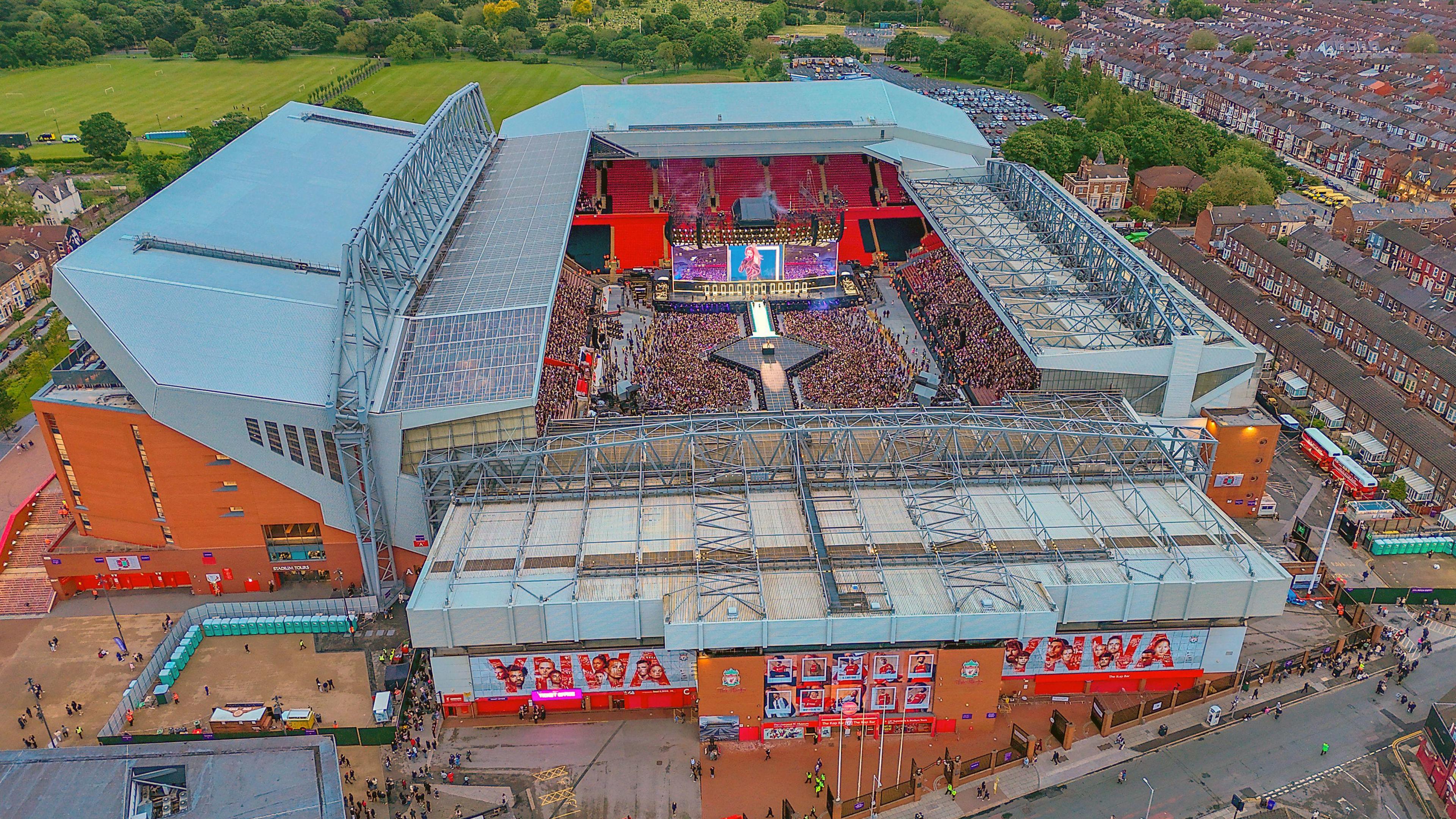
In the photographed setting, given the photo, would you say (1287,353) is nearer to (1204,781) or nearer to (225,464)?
(1204,781)

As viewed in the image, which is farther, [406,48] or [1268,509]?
[406,48]

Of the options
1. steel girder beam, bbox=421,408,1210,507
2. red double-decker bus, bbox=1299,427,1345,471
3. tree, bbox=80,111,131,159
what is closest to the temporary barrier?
red double-decker bus, bbox=1299,427,1345,471

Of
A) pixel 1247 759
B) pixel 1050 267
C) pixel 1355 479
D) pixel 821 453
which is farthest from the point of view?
pixel 1050 267

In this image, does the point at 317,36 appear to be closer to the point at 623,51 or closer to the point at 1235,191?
the point at 623,51

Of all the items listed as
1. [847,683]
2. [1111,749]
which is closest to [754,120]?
[847,683]

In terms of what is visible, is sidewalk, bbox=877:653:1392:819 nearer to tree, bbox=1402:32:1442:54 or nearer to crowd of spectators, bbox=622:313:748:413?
crowd of spectators, bbox=622:313:748:413

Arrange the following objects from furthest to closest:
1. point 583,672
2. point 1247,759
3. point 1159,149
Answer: point 1159,149, point 583,672, point 1247,759
